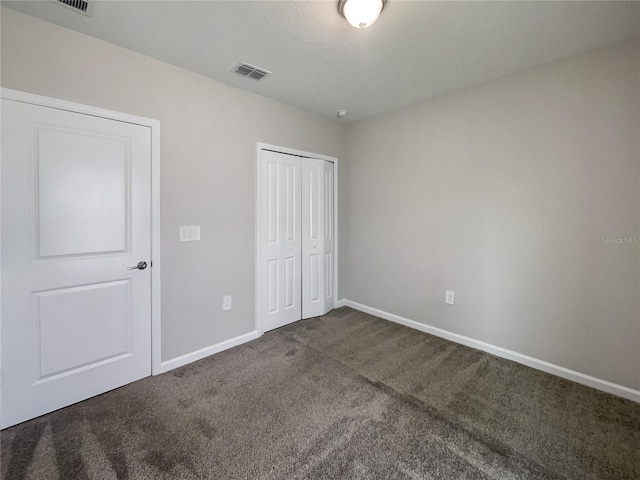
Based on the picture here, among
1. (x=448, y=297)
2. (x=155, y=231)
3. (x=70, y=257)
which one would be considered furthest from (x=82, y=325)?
(x=448, y=297)

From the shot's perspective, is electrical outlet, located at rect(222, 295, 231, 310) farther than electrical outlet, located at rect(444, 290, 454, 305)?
No

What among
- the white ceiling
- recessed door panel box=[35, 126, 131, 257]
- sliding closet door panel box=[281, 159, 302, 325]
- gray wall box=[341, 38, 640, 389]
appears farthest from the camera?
sliding closet door panel box=[281, 159, 302, 325]

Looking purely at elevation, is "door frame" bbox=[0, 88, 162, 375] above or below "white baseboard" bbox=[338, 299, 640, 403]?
above

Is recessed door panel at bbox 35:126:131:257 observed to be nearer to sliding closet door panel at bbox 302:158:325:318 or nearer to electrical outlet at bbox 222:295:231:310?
electrical outlet at bbox 222:295:231:310

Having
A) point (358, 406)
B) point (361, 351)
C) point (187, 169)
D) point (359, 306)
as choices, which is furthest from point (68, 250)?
point (359, 306)

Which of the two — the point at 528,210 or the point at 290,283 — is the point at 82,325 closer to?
the point at 290,283

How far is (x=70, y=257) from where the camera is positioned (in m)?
1.87

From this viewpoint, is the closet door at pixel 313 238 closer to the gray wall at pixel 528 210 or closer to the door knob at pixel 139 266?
the gray wall at pixel 528 210

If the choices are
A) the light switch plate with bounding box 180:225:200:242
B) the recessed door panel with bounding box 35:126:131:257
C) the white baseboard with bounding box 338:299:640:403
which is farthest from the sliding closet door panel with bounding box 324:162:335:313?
the recessed door panel with bounding box 35:126:131:257

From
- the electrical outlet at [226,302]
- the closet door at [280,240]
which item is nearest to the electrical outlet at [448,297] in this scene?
the closet door at [280,240]

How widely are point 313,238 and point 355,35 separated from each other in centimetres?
211

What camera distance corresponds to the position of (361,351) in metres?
2.61

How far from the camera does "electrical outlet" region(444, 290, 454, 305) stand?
2828mm

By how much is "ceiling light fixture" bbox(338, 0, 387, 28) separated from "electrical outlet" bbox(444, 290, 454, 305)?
244cm
